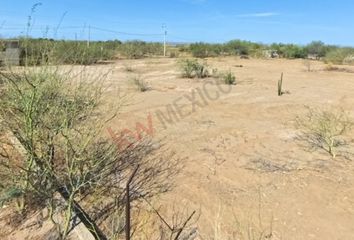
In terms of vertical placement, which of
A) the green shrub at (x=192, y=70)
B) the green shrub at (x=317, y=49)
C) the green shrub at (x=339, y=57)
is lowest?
the green shrub at (x=192, y=70)

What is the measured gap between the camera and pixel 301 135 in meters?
8.99

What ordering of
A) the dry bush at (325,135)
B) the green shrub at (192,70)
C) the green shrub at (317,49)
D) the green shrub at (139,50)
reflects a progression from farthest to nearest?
1. the green shrub at (317,49)
2. the green shrub at (139,50)
3. the green shrub at (192,70)
4. the dry bush at (325,135)

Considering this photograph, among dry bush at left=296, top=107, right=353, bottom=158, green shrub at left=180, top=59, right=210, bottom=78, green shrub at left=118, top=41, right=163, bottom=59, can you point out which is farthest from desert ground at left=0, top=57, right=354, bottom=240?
green shrub at left=118, top=41, right=163, bottom=59

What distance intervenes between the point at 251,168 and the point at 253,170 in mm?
108

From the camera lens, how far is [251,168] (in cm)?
701

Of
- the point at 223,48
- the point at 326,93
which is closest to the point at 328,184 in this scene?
the point at 326,93

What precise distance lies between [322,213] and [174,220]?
1929mm

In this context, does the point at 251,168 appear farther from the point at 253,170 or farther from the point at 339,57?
the point at 339,57

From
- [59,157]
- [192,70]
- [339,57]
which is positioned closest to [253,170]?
[59,157]

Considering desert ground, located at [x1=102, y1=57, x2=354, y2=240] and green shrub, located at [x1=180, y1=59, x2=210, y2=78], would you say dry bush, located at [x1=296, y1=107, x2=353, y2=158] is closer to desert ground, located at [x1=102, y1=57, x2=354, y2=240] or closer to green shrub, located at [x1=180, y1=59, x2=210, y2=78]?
desert ground, located at [x1=102, y1=57, x2=354, y2=240]

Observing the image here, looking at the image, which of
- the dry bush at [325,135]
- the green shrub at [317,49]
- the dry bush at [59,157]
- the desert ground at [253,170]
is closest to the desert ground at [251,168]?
the desert ground at [253,170]

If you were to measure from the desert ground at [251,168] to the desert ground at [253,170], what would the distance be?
1cm

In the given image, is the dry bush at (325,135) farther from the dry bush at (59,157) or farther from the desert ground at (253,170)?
the dry bush at (59,157)

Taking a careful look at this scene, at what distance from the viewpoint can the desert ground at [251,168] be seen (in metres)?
5.11
